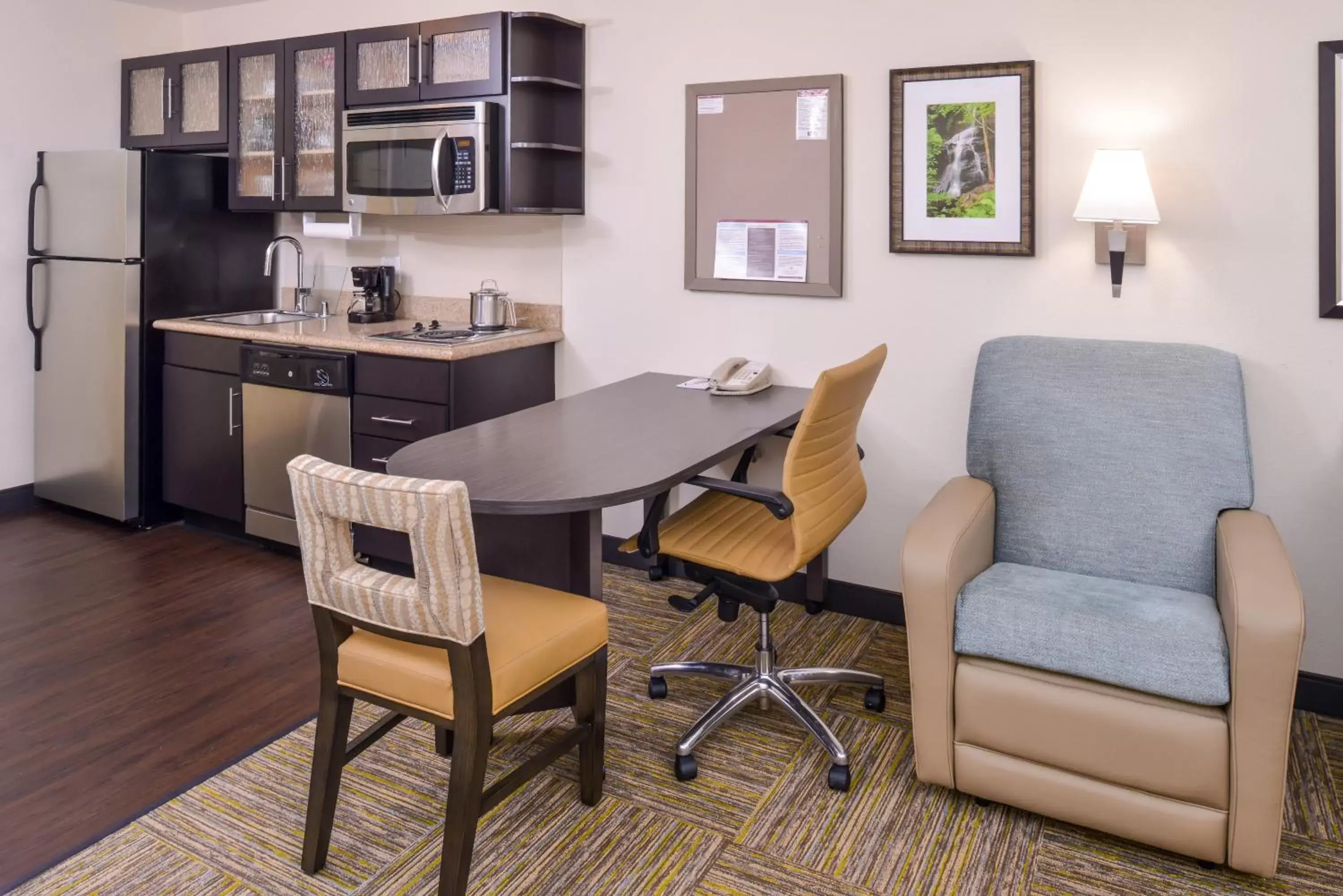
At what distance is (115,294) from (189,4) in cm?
151

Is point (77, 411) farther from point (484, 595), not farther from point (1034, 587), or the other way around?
point (1034, 587)

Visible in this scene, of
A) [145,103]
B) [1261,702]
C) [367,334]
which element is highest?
[145,103]

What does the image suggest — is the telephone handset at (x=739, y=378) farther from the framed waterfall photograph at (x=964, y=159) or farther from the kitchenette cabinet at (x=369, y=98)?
the kitchenette cabinet at (x=369, y=98)

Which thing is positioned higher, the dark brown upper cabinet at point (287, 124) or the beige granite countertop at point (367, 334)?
the dark brown upper cabinet at point (287, 124)

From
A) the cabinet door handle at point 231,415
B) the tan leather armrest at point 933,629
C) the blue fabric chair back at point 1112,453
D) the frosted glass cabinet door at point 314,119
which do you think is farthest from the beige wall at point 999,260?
the cabinet door handle at point 231,415

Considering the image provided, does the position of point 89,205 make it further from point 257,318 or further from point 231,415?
point 231,415

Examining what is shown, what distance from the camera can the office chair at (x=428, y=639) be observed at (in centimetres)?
174

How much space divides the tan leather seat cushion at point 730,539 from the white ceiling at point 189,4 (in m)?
A: 3.51

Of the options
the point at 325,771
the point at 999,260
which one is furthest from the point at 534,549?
the point at 999,260

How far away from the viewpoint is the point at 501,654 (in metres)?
1.92

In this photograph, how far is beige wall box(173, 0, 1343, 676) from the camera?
2670 millimetres

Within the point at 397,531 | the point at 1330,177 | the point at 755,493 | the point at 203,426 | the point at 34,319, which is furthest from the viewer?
the point at 34,319

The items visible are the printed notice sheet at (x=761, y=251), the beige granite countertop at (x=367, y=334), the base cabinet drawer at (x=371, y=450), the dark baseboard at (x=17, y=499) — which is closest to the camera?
the printed notice sheet at (x=761, y=251)

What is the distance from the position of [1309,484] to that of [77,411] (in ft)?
15.0
